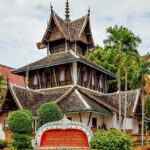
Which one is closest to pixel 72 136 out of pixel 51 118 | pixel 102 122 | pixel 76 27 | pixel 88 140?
pixel 88 140

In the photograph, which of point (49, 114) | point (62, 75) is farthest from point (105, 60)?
point (49, 114)

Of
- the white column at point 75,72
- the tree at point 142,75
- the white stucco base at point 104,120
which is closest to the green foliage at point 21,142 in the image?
the white stucco base at point 104,120

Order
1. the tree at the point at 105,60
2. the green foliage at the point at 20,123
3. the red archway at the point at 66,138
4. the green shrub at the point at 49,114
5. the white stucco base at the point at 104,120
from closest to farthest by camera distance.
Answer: the red archway at the point at 66,138
the green foliage at the point at 20,123
the green shrub at the point at 49,114
the white stucco base at the point at 104,120
the tree at the point at 105,60

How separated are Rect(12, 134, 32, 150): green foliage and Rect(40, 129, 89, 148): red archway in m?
1.15

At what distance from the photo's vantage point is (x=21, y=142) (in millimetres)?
20938

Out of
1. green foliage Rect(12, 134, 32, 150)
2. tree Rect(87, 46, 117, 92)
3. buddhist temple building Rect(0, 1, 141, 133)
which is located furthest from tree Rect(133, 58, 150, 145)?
green foliage Rect(12, 134, 32, 150)

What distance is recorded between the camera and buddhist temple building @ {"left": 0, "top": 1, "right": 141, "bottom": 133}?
30.2m

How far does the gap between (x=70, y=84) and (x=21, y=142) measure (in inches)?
493

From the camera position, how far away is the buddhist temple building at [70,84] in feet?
98.9

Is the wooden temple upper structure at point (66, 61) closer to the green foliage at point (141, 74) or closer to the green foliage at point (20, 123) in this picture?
the green foliage at point (141, 74)

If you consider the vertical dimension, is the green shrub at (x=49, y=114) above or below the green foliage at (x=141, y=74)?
below

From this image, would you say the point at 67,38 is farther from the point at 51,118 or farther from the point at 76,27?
the point at 51,118

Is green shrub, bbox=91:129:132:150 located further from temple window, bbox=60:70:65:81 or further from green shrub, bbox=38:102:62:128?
temple window, bbox=60:70:65:81

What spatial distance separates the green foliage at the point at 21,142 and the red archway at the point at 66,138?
1.15 meters
